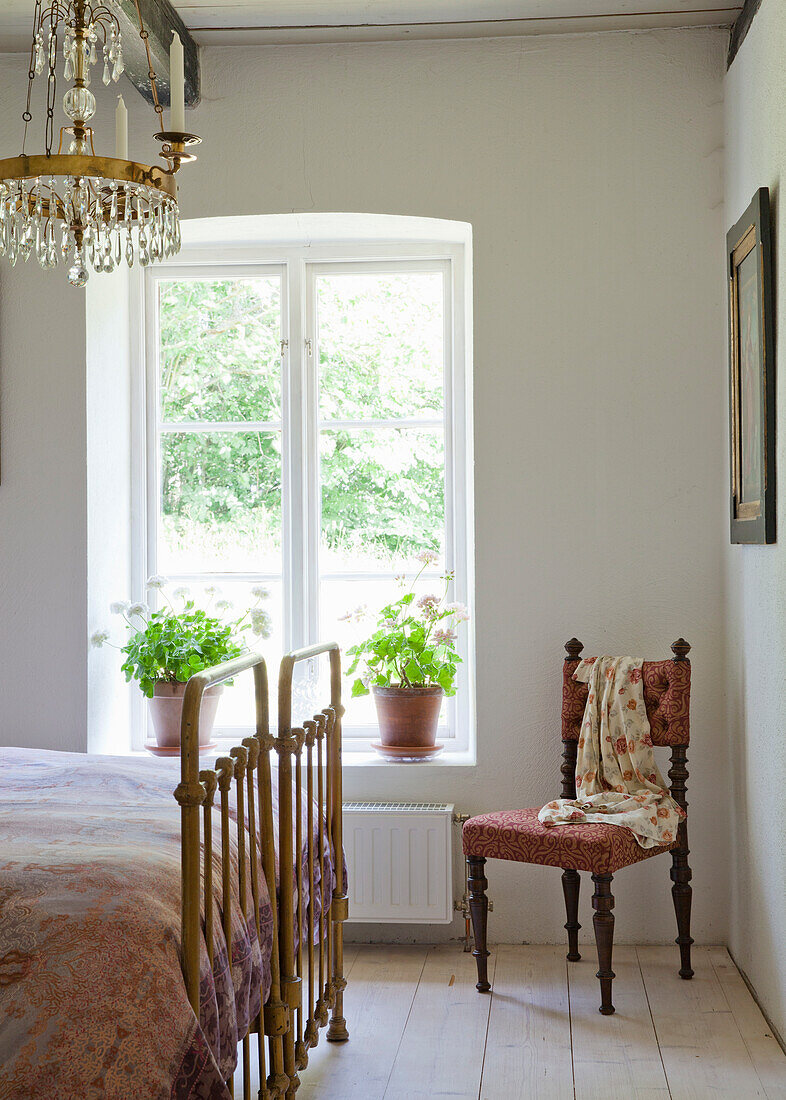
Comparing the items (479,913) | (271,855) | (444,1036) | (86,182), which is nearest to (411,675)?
(479,913)

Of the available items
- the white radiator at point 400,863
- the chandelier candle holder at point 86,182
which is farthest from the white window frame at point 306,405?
the chandelier candle holder at point 86,182

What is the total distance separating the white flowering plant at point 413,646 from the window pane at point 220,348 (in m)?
0.87

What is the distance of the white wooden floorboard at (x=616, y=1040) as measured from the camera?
92.6 inches

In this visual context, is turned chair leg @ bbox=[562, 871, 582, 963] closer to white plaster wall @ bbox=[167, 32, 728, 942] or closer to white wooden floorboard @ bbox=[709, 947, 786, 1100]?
white plaster wall @ bbox=[167, 32, 728, 942]

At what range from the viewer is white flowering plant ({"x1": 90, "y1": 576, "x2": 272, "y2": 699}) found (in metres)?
3.41

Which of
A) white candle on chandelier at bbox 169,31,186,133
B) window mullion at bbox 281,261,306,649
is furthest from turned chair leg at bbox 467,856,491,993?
white candle on chandelier at bbox 169,31,186,133

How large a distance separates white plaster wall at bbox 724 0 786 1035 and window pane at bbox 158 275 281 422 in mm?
1603

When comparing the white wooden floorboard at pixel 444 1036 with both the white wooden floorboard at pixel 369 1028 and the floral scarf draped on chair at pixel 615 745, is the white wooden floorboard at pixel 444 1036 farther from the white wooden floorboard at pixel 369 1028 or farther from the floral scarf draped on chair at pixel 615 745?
the floral scarf draped on chair at pixel 615 745

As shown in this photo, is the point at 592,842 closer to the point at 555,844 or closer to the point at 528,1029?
the point at 555,844

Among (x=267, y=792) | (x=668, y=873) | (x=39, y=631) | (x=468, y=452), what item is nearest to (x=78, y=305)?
(x=39, y=631)

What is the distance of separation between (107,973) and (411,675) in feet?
6.83

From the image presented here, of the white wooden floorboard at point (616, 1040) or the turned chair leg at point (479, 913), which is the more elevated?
the turned chair leg at point (479, 913)

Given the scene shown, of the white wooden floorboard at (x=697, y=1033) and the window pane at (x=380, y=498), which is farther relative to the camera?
the window pane at (x=380, y=498)

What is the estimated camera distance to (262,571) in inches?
149
